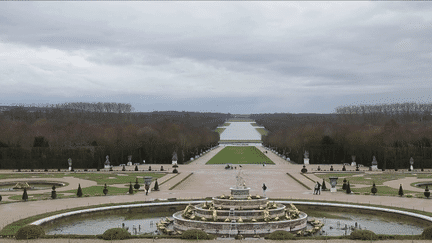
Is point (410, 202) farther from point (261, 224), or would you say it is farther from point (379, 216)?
point (261, 224)

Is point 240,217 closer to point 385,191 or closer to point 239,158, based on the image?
point 385,191

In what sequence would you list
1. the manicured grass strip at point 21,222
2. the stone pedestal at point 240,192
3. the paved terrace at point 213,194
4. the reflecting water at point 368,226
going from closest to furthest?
the manicured grass strip at point 21,222
the reflecting water at point 368,226
the stone pedestal at point 240,192
the paved terrace at point 213,194

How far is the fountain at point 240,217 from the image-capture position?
23.6 metres

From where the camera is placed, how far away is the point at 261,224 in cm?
2378

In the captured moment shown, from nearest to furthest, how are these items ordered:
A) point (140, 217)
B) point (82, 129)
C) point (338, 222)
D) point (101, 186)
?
1. point (338, 222)
2. point (140, 217)
3. point (101, 186)
4. point (82, 129)

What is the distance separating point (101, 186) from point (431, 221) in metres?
30.4

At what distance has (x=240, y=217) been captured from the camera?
80.3ft

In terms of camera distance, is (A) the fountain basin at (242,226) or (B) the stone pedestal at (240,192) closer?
(A) the fountain basin at (242,226)

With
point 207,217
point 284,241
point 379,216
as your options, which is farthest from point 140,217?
point 379,216

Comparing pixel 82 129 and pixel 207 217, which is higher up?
pixel 82 129

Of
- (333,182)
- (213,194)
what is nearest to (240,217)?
(213,194)

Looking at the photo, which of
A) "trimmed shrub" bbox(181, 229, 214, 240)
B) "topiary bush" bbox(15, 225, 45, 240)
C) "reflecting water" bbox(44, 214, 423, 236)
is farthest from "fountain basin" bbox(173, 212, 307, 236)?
"topiary bush" bbox(15, 225, 45, 240)

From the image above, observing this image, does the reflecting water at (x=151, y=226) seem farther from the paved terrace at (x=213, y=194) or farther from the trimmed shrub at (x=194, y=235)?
the trimmed shrub at (x=194, y=235)

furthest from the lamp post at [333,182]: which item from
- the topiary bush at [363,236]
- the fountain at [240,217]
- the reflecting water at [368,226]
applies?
the topiary bush at [363,236]
